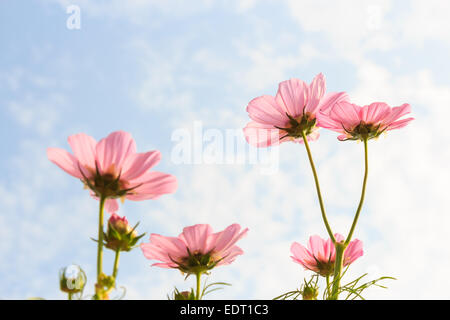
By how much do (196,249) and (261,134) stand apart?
0.26 metres

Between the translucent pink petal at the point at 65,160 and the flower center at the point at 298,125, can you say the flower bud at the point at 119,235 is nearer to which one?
the translucent pink petal at the point at 65,160

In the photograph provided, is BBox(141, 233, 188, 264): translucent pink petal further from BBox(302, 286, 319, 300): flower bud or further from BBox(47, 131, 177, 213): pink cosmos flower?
BBox(302, 286, 319, 300): flower bud

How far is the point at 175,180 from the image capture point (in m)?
0.46

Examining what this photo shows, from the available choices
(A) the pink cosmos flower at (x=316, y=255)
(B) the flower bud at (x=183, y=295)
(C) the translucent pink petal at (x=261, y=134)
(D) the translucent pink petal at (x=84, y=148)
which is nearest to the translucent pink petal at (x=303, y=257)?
(A) the pink cosmos flower at (x=316, y=255)

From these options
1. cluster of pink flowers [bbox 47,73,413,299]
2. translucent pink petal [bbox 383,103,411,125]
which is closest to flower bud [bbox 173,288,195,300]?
cluster of pink flowers [bbox 47,73,413,299]

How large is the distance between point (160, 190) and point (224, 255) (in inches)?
5.1

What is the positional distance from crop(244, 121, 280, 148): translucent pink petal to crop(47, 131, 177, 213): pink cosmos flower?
28cm

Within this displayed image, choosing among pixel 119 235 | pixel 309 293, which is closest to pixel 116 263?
pixel 119 235

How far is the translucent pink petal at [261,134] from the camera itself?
718 mm

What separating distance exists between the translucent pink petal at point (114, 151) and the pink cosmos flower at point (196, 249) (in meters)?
0.09

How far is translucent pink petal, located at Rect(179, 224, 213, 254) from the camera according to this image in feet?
1.72

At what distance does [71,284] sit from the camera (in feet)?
1.44
